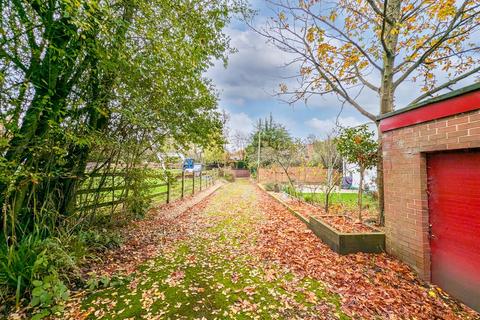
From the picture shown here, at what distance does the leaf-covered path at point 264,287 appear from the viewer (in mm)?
2438

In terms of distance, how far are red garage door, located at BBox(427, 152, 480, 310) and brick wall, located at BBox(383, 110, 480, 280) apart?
11 cm

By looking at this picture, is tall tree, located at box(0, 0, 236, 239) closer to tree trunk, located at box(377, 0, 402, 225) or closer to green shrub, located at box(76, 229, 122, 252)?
green shrub, located at box(76, 229, 122, 252)

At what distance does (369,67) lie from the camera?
620 cm

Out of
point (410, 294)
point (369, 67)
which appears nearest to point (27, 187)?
point (410, 294)

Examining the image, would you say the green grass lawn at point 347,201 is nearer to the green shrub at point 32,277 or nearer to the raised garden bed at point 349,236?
the raised garden bed at point 349,236

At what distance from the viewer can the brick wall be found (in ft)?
8.66

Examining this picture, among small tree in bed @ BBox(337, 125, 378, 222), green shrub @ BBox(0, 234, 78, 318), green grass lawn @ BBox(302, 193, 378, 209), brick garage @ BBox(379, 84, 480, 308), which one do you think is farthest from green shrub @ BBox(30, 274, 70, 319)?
green grass lawn @ BBox(302, 193, 378, 209)

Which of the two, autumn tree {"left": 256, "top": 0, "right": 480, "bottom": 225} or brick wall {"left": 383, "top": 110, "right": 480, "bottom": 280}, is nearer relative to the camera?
brick wall {"left": 383, "top": 110, "right": 480, "bottom": 280}

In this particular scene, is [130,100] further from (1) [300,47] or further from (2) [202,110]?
(1) [300,47]

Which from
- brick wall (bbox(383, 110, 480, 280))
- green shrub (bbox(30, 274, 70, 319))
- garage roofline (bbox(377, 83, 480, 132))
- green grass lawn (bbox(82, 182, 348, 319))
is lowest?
green grass lawn (bbox(82, 182, 348, 319))

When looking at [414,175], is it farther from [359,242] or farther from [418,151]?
[359,242]

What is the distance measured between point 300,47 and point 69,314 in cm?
718

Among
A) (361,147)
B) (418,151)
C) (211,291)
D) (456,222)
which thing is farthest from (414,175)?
(211,291)

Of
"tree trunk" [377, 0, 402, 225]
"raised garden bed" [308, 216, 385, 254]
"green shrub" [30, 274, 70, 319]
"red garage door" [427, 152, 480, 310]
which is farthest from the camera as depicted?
"tree trunk" [377, 0, 402, 225]
